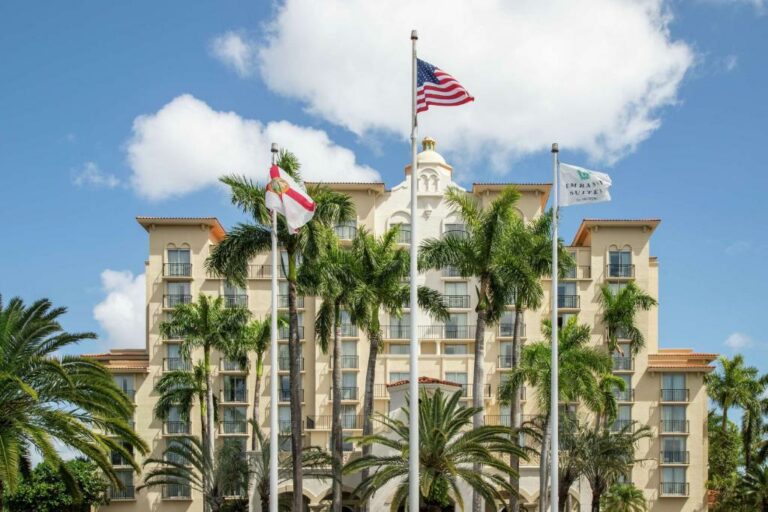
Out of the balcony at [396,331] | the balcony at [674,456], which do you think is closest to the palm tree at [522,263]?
the balcony at [396,331]

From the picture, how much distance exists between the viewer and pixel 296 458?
118 ft

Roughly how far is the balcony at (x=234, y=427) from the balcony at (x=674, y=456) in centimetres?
2911

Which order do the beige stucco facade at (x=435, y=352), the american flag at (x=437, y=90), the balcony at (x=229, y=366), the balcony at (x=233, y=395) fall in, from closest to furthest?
the american flag at (x=437, y=90) → the beige stucco facade at (x=435, y=352) → the balcony at (x=233, y=395) → the balcony at (x=229, y=366)

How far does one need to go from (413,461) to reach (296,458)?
11.7m

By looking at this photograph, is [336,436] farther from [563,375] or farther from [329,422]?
[329,422]

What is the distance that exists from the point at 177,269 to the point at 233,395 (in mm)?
9935

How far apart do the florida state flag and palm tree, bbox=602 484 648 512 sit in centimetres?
3728

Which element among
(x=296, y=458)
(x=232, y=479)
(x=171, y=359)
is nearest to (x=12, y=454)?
(x=296, y=458)

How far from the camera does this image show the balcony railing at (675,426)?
66.5 meters

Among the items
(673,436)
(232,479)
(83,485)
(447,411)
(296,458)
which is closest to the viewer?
(296,458)

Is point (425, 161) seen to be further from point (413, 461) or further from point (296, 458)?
point (413, 461)

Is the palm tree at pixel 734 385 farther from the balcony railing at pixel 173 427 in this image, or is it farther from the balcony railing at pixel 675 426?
the balcony railing at pixel 173 427

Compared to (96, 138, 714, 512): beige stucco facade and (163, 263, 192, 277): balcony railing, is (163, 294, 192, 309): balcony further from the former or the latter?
(163, 263, 192, 277): balcony railing

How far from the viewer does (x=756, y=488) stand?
Answer: 59.4 metres
